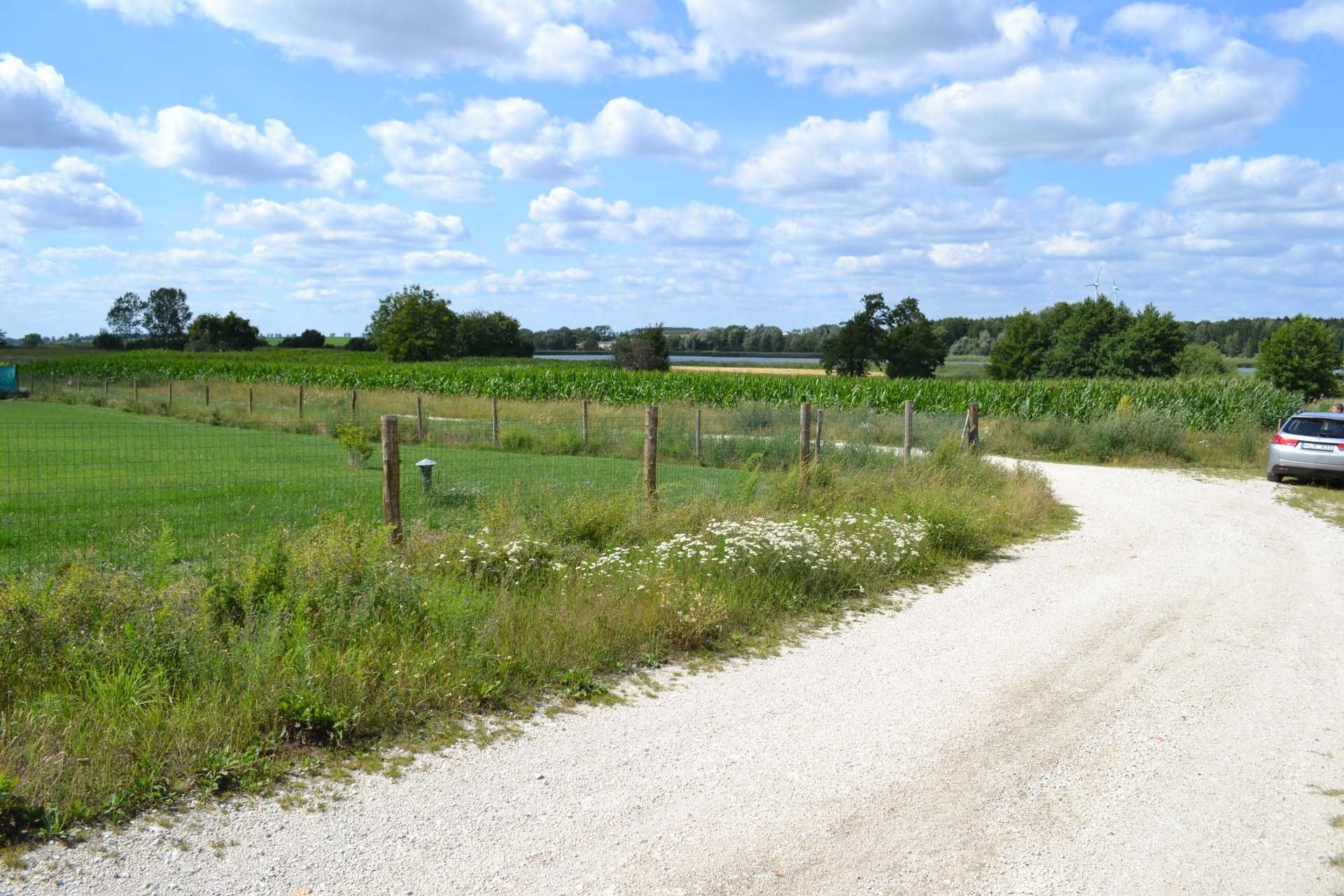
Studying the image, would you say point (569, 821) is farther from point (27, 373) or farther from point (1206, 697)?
point (27, 373)

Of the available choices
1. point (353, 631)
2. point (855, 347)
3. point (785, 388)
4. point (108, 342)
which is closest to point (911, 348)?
point (855, 347)

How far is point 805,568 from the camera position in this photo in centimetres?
899

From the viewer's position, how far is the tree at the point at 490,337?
108 metres

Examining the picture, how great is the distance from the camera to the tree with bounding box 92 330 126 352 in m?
113

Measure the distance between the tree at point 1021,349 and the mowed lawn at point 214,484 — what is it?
219 ft

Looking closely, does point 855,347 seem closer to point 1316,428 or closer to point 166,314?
point 1316,428

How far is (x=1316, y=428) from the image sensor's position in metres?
19.1

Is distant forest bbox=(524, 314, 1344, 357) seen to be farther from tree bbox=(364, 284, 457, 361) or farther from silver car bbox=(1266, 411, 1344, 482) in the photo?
silver car bbox=(1266, 411, 1344, 482)

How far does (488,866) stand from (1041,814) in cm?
261

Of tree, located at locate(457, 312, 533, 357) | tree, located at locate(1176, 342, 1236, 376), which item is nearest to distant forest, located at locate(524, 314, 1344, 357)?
tree, located at locate(457, 312, 533, 357)

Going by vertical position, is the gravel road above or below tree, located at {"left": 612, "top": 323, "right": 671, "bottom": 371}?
below

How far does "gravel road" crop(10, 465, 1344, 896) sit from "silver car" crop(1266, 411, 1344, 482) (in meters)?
12.9

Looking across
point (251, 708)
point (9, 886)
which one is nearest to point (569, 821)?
point (251, 708)

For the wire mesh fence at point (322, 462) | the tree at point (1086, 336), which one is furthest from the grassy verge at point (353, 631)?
the tree at point (1086, 336)
